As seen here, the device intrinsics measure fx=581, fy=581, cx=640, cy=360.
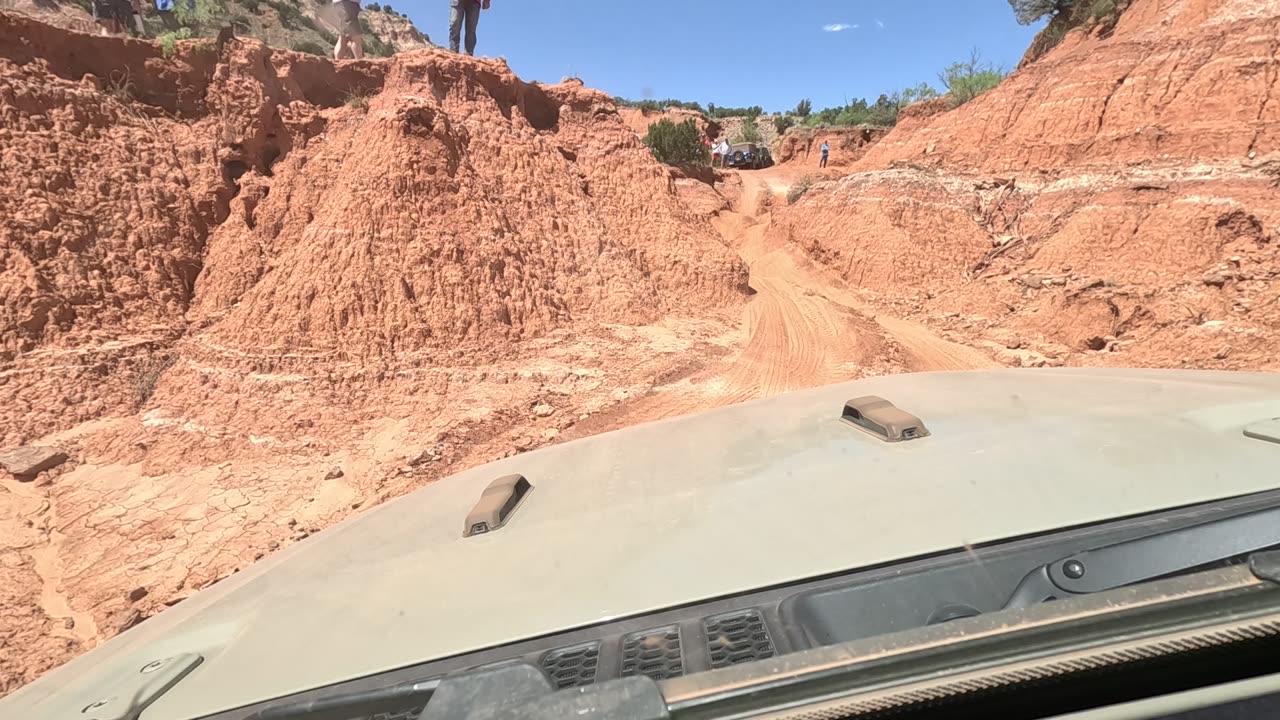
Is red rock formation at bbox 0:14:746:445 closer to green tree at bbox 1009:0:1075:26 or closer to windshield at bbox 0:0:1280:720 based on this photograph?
windshield at bbox 0:0:1280:720

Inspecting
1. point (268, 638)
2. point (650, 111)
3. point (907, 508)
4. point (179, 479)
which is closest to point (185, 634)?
point (268, 638)

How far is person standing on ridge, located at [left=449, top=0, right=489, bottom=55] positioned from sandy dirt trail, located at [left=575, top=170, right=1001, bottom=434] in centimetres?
836

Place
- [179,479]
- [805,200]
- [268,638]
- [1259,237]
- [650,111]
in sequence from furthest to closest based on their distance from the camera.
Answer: [650,111] < [805,200] < [1259,237] < [179,479] < [268,638]

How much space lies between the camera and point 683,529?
72.0 inches

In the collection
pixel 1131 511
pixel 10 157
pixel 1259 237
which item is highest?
pixel 10 157

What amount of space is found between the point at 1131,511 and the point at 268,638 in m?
2.32

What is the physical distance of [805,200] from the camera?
16.9 meters

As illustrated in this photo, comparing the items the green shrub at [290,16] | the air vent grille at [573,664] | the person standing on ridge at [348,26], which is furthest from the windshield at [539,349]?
the green shrub at [290,16]

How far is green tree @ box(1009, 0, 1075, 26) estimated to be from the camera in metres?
19.5

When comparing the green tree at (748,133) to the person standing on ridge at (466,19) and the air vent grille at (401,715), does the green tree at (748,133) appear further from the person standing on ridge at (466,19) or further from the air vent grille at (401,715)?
the air vent grille at (401,715)

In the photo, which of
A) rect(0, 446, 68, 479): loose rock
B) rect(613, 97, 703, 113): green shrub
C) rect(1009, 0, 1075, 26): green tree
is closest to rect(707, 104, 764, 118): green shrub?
rect(613, 97, 703, 113): green shrub

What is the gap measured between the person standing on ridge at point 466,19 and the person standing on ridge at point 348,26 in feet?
6.50

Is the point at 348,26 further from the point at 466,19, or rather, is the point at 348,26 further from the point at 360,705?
the point at 360,705

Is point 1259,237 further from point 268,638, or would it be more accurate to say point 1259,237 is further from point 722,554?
point 268,638
